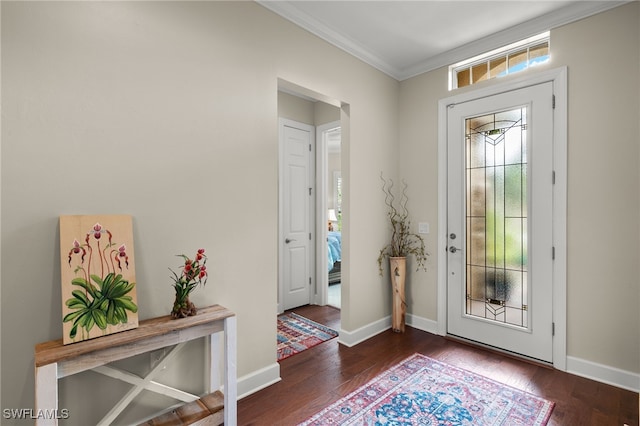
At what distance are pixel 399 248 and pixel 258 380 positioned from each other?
2.04 m

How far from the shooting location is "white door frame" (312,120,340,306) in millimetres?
4324

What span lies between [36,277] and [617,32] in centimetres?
398

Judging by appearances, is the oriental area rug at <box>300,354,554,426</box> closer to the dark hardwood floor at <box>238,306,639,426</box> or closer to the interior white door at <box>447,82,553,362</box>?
the dark hardwood floor at <box>238,306,639,426</box>

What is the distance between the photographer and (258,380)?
2.30 m

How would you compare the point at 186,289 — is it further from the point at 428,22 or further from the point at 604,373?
the point at 604,373

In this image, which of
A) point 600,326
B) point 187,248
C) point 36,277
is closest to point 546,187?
point 600,326

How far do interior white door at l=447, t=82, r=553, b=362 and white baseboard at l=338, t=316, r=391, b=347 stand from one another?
0.69 meters

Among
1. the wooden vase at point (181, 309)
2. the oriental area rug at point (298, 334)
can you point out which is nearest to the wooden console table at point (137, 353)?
the wooden vase at point (181, 309)

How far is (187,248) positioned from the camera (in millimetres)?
1957

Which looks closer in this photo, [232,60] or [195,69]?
[195,69]

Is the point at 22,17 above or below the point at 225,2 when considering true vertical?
below

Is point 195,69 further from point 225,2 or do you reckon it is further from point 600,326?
point 600,326

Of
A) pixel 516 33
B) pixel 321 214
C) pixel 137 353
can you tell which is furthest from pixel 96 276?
pixel 516 33

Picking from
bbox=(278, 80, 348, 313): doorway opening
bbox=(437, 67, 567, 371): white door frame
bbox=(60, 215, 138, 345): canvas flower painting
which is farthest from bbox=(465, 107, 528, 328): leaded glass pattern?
bbox=(60, 215, 138, 345): canvas flower painting
